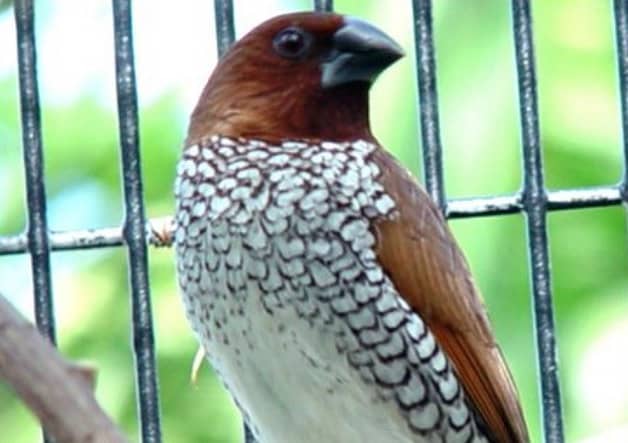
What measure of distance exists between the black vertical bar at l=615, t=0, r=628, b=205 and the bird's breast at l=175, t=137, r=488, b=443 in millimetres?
899

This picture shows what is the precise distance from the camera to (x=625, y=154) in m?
4.00

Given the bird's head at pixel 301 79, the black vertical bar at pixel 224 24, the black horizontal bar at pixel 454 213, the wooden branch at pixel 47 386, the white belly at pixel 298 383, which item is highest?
the black vertical bar at pixel 224 24

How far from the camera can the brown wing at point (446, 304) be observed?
3180mm

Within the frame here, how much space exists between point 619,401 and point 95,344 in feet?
3.90

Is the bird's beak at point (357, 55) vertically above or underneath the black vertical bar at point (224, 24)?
underneath

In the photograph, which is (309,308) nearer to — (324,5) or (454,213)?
(454,213)

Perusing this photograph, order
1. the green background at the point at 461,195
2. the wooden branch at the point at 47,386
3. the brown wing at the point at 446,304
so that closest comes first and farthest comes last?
the wooden branch at the point at 47,386, the brown wing at the point at 446,304, the green background at the point at 461,195

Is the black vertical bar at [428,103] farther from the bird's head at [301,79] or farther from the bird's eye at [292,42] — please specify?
the bird's eye at [292,42]

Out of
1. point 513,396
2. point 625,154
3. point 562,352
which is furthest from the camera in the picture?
point 562,352

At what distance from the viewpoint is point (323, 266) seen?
3.08 metres

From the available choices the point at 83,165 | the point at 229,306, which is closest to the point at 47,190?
the point at 83,165

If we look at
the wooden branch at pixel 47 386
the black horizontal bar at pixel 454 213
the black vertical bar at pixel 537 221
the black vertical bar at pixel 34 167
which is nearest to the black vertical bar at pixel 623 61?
the black horizontal bar at pixel 454 213

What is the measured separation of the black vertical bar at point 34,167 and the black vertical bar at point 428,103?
79 centimetres

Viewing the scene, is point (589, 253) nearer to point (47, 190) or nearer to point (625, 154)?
point (625, 154)
